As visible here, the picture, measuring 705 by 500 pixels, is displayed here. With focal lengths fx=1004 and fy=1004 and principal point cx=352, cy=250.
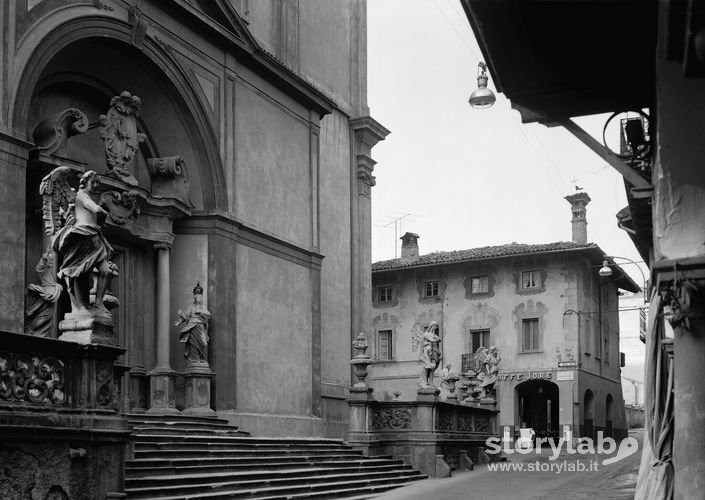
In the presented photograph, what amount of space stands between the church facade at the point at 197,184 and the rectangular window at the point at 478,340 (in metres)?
18.6

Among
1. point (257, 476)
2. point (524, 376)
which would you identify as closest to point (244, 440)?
point (257, 476)

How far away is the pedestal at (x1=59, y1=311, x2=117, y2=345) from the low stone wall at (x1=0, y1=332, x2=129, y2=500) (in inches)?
5.4

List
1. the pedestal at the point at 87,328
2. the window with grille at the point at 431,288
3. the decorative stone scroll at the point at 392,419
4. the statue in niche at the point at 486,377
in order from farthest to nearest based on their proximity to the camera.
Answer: the window with grille at the point at 431,288
the statue in niche at the point at 486,377
the decorative stone scroll at the point at 392,419
the pedestal at the point at 87,328

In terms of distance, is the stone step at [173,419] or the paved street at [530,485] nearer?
the paved street at [530,485]

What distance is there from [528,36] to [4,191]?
34.4 feet

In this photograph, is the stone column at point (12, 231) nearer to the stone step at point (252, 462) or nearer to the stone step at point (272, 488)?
the stone step at point (252, 462)

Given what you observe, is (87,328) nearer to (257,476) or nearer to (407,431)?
(257,476)

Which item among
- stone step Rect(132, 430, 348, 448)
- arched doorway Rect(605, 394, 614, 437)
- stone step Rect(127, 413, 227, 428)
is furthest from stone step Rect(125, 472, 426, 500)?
arched doorway Rect(605, 394, 614, 437)

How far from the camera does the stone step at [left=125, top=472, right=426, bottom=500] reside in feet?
42.5

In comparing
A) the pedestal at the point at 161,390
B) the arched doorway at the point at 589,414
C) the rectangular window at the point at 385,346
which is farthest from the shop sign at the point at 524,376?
the pedestal at the point at 161,390

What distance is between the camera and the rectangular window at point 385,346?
4741 cm

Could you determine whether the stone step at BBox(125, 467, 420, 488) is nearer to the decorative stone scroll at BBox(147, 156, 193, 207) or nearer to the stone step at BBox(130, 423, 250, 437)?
the stone step at BBox(130, 423, 250, 437)

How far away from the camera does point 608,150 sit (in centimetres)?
711

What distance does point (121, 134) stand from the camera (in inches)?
728
